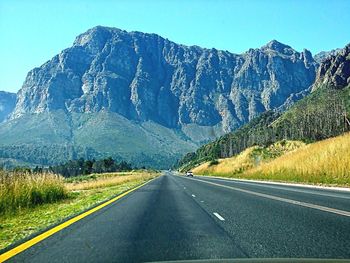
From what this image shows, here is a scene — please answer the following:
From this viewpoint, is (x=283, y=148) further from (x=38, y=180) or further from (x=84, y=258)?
(x=84, y=258)

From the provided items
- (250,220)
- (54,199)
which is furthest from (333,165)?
(250,220)

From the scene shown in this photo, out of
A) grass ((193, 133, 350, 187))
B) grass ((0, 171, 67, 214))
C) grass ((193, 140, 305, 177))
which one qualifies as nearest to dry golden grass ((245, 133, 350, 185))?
grass ((193, 133, 350, 187))

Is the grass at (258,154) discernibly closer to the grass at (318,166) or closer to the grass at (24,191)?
the grass at (318,166)

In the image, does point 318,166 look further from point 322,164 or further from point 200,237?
point 200,237

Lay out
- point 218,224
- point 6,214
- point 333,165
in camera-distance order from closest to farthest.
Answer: point 218,224
point 6,214
point 333,165

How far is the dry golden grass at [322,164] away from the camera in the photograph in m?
32.1

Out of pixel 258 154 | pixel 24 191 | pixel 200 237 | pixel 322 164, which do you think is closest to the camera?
pixel 200 237

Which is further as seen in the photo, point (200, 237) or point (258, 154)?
point (258, 154)

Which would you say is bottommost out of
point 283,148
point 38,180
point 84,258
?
point 84,258

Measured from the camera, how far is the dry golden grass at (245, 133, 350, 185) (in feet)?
105

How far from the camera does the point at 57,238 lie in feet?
33.1

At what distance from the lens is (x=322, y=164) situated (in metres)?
35.8

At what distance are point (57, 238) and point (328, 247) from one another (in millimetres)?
5504

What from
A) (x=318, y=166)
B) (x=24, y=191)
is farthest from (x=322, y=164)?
(x=24, y=191)
